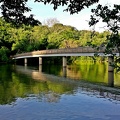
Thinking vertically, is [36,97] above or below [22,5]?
below

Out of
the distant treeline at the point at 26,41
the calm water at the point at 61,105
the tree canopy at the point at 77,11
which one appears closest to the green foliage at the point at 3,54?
the distant treeline at the point at 26,41

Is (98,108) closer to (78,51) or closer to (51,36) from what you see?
(78,51)

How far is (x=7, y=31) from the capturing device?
9638 centimetres

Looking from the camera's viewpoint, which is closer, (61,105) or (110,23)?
(110,23)

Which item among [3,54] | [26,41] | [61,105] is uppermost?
[26,41]

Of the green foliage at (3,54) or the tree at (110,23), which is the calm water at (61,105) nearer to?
the tree at (110,23)

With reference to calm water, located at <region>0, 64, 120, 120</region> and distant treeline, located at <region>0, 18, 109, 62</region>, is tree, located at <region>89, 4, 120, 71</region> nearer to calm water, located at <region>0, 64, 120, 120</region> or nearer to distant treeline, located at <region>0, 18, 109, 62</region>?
calm water, located at <region>0, 64, 120, 120</region>

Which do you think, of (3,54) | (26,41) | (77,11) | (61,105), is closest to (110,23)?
(77,11)

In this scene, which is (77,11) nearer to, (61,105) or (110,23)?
(110,23)

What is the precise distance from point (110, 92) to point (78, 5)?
21973 mm

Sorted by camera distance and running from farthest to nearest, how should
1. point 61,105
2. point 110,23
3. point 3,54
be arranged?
point 3,54 < point 61,105 < point 110,23

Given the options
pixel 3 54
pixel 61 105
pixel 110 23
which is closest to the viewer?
→ pixel 110 23

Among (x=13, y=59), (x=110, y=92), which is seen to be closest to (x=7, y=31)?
(x=13, y=59)

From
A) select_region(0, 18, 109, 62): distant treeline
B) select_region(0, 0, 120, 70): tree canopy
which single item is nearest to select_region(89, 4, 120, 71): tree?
select_region(0, 0, 120, 70): tree canopy
